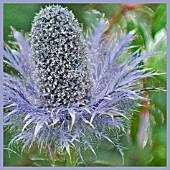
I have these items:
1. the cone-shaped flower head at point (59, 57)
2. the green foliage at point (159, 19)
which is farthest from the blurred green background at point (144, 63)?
the cone-shaped flower head at point (59, 57)

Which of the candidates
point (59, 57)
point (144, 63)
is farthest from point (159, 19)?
point (59, 57)

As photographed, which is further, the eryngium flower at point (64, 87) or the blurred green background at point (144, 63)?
the blurred green background at point (144, 63)

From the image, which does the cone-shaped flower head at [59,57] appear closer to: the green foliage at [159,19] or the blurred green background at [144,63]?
the blurred green background at [144,63]

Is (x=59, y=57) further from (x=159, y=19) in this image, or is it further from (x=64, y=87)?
(x=159, y=19)

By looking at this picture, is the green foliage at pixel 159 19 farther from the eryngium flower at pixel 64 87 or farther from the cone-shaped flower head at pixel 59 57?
the cone-shaped flower head at pixel 59 57

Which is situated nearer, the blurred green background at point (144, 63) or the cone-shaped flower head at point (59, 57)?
the cone-shaped flower head at point (59, 57)

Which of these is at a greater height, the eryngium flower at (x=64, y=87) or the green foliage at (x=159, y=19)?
the green foliage at (x=159, y=19)
